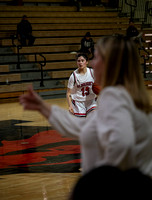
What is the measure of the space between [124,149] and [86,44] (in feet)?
40.2

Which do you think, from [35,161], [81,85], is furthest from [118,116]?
[81,85]

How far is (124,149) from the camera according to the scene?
1.44 meters

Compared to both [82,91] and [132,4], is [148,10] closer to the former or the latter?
[132,4]

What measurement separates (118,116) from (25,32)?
39.2 feet

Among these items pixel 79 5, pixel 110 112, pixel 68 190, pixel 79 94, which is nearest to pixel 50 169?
pixel 68 190

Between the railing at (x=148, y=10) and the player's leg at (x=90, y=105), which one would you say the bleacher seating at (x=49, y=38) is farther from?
the player's leg at (x=90, y=105)

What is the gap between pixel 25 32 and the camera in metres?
13.0

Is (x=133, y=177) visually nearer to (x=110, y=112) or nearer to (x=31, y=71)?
(x=110, y=112)

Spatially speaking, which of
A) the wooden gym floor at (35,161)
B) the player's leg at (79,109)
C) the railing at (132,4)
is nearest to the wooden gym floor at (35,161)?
the wooden gym floor at (35,161)

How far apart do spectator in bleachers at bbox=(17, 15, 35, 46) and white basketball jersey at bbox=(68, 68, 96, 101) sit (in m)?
7.01

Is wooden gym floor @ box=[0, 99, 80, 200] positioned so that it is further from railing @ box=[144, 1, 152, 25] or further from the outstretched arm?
railing @ box=[144, 1, 152, 25]

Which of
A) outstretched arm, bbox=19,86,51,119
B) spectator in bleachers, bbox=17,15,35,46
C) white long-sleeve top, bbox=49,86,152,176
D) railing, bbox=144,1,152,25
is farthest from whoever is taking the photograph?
railing, bbox=144,1,152,25

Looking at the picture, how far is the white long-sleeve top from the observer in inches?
56.9

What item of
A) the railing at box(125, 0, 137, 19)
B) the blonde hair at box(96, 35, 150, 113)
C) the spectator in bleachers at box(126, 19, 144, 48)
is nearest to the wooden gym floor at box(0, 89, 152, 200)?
the blonde hair at box(96, 35, 150, 113)
